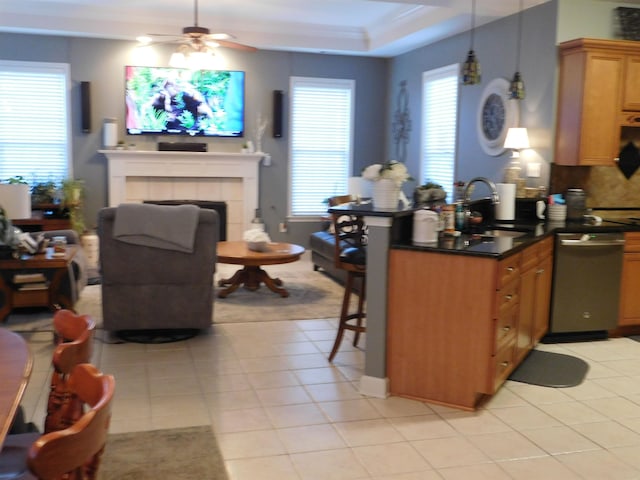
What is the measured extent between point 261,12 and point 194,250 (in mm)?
3643

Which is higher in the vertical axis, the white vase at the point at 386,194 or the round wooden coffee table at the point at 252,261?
the white vase at the point at 386,194

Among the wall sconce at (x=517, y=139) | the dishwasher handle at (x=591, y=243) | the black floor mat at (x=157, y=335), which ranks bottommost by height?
the black floor mat at (x=157, y=335)

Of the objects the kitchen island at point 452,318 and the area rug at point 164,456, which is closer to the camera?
the area rug at point 164,456

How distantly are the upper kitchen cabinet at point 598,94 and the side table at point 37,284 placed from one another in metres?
4.07

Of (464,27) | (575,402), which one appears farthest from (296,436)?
(464,27)

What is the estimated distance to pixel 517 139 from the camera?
568cm

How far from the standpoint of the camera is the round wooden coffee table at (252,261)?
243 inches

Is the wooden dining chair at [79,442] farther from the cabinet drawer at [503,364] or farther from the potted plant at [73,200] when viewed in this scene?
the potted plant at [73,200]

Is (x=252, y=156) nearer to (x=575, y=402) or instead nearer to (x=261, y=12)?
(x=261, y=12)

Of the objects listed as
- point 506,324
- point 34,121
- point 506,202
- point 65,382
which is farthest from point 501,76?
point 65,382

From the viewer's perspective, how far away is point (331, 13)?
736 cm

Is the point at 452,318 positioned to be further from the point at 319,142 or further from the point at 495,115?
the point at 319,142

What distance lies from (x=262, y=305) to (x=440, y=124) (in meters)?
3.04

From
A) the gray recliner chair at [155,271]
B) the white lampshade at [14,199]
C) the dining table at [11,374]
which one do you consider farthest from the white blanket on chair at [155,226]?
the dining table at [11,374]
